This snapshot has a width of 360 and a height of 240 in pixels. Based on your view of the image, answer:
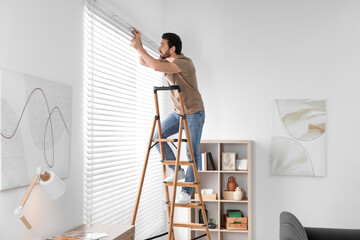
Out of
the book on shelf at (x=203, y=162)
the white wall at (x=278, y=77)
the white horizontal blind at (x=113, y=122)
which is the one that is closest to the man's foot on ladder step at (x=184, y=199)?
the white horizontal blind at (x=113, y=122)

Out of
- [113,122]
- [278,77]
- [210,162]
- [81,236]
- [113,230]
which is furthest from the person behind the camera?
[278,77]

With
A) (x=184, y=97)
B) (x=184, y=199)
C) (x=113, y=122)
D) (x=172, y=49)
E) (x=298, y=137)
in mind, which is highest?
(x=172, y=49)

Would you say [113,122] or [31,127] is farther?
[113,122]

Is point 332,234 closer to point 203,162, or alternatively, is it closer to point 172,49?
point 203,162

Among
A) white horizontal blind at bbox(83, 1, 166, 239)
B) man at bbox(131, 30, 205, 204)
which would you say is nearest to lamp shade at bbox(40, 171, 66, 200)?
white horizontal blind at bbox(83, 1, 166, 239)

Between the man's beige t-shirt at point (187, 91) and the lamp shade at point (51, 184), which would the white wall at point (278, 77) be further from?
the lamp shade at point (51, 184)

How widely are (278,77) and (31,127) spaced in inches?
131

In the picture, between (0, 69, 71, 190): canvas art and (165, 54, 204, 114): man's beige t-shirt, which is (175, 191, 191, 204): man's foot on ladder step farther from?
(0, 69, 71, 190): canvas art

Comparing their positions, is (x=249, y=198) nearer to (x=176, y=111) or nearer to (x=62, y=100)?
(x=176, y=111)

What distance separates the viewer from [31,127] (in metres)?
2.26

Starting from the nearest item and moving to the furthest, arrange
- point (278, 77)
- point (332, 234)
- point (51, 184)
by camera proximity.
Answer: point (51, 184), point (332, 234), point (278, 77)

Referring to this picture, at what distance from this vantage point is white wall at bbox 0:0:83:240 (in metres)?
2.12

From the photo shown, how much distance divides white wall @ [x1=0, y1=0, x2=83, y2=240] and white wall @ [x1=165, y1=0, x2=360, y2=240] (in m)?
2.34

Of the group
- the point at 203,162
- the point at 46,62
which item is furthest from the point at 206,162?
the point at 46,62
